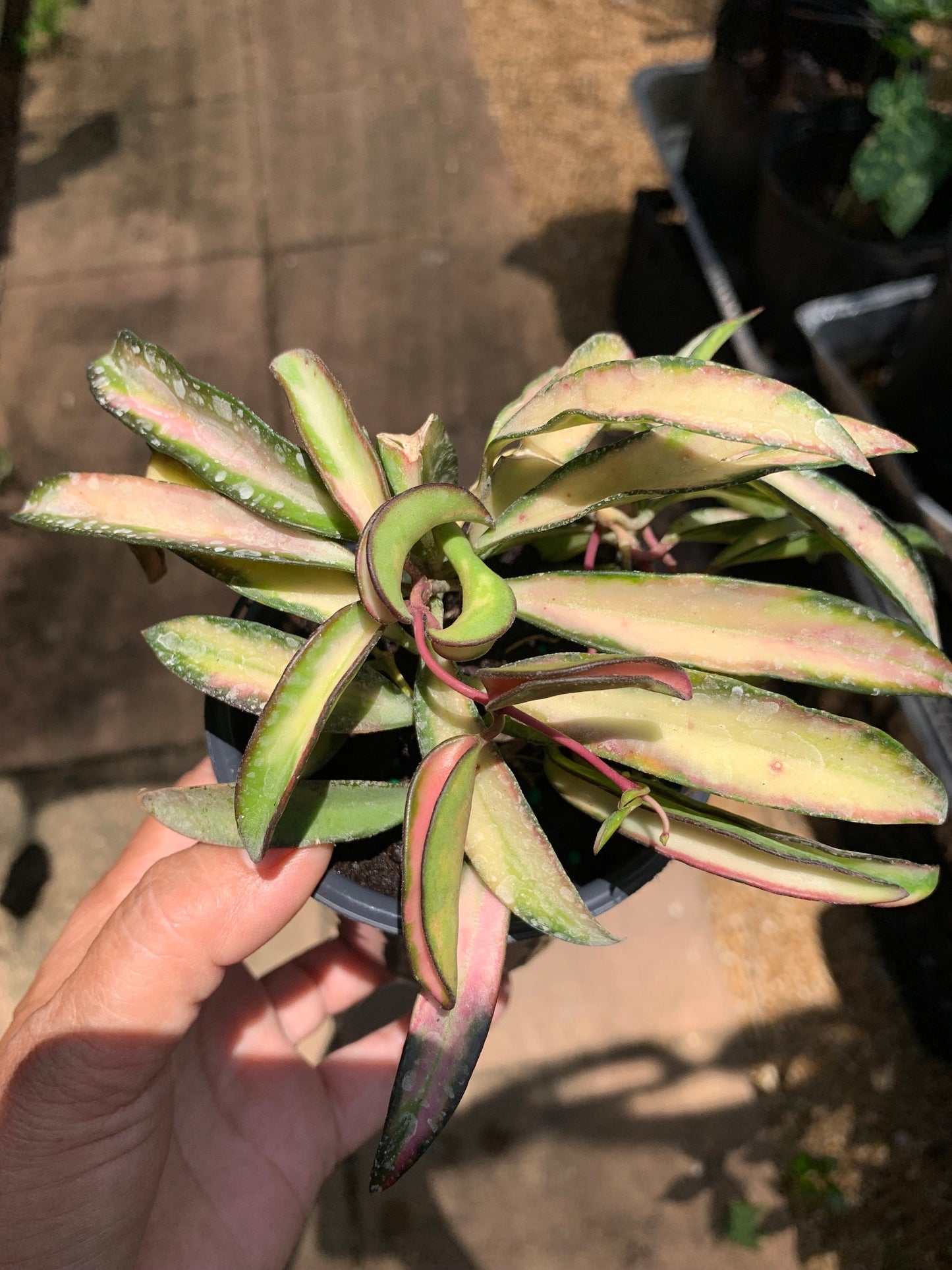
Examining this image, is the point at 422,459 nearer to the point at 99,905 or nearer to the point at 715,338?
the point at 715,338

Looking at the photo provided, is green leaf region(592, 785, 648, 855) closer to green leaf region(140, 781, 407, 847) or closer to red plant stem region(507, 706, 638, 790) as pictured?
red plant stem region(507, 706, 638, 790)

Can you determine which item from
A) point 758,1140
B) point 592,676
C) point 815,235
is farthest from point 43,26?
point 758,1140

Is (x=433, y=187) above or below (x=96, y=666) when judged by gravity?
above

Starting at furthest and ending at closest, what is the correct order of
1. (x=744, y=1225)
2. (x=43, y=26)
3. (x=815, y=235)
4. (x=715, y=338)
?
1. (x=43, y=26)
2. (x=815, y=235)
3. (x=744, y=1225)
4. (x=715, y=338)

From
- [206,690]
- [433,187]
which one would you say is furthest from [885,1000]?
[433,187]

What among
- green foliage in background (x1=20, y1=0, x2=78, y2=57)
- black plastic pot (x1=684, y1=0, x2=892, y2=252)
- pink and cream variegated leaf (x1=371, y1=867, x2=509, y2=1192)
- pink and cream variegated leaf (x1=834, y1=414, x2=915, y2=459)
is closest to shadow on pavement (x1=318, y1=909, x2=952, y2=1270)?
pink and cream variegated leaf (x1=371, y1=867, x2=509, y2=1192)

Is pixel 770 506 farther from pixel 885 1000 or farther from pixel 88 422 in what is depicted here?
pixel 88 422
